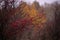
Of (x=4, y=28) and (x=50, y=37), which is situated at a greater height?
(x=4, y=28)

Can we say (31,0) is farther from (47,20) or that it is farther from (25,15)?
(47,20)

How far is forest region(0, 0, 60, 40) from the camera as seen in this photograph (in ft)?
7.29

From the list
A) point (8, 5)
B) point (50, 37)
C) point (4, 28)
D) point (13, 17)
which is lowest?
point (50, 37)

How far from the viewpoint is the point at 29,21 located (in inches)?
89.7

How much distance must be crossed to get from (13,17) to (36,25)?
38 cm

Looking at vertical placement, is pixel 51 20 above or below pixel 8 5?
below

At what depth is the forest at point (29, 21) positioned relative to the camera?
7.29 ft

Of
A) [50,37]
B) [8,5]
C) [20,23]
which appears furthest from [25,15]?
[50,37]

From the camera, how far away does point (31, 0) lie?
2291 mm

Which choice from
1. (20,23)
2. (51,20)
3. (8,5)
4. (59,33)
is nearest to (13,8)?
(8,5)

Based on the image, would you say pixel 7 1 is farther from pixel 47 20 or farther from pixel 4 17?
A: pixel 47 20

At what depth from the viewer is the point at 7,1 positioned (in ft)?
7.68

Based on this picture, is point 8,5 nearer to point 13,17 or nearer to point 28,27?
point 13,17

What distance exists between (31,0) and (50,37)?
2.09 ft
